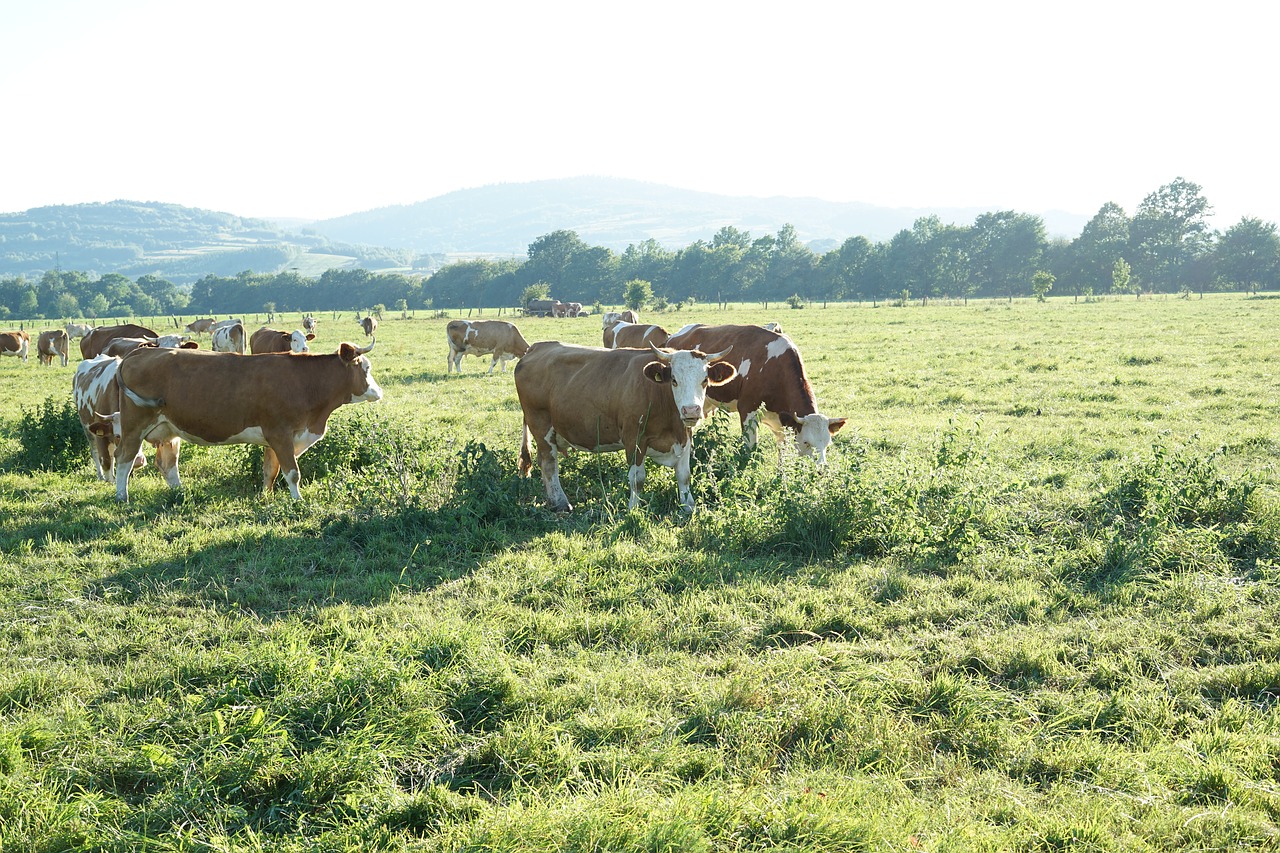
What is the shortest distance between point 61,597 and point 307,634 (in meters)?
2.22

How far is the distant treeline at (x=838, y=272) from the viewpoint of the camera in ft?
320

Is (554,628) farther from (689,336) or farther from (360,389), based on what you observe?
(689,336)

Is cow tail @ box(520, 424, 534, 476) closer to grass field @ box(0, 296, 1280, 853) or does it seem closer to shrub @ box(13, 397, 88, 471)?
grass field @ box(0, 296, 1280, 853)

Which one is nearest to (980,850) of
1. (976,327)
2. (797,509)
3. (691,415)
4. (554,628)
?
(554,628)

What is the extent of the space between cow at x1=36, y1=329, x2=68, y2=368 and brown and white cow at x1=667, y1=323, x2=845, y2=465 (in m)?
28.3

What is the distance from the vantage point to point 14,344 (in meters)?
31.6

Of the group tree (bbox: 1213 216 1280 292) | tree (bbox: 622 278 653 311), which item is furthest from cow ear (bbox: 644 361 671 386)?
tree (bbox: 1213 216 1280 292)

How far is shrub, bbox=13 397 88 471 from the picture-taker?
1077cm

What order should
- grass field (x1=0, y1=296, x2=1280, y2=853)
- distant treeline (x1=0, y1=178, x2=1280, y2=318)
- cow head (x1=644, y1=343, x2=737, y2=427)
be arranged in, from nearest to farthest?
grass field (x1=0, y1=296, x2=1280, y2=853)
cow head (x1=644, y1=343, x2=737, y2=427)
distant treeline (x1=0, y1=178, x2=1280, y2=318)

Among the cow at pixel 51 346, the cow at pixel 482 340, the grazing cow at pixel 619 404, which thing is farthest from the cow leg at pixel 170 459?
the cow at pixel 51 346

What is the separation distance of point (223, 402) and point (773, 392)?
6.32 metres

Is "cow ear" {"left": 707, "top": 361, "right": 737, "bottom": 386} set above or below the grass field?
above

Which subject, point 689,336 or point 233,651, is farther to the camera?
point 689,336

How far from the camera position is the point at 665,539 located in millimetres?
7363
